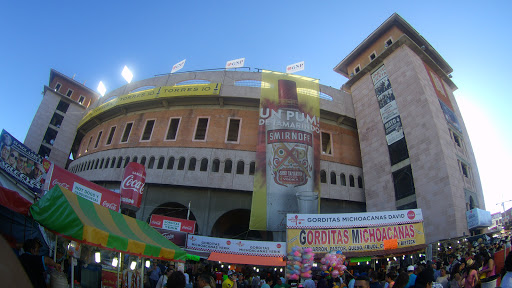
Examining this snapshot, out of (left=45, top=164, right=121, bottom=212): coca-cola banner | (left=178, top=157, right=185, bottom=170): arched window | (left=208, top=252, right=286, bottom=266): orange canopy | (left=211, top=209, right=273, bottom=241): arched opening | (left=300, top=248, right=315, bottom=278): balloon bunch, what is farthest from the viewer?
(left=211, top=209, right=273, bottom=241): arched opening

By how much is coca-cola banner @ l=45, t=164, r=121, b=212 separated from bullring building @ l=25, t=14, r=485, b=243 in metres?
12.1

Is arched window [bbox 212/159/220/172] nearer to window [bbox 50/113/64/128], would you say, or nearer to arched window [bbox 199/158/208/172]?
arched window [bbox 199/158/208/172]

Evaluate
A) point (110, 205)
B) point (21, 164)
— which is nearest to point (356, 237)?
point (110, 205)

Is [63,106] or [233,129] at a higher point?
[63,106]

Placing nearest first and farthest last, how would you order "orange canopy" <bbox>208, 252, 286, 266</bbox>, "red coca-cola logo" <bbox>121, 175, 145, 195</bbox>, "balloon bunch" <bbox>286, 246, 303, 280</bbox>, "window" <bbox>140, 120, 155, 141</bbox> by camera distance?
"balloon bunch" <bbox>286, 246, 303, 280</bbox> → "red coca-cola logo" <bbox>121, 175, 145, 195</bbox> → "orange canopy" <bbox>208, 252, 286, 266</bbox> → "window" <bbox>140, 120, 155, 141</bbox>

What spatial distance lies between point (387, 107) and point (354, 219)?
1437 cm

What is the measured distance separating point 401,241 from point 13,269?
1534 centimetres

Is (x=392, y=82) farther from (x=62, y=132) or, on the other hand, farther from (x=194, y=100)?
(x=62, y=132)

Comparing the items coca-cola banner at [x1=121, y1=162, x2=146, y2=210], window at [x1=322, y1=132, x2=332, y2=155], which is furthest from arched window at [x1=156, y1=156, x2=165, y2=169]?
window at [x1=322, y1=132, x2=332, y2=155]

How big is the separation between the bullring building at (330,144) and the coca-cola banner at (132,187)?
351 inches

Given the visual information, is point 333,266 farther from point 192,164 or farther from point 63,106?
point 63,106

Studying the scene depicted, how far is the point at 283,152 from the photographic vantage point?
67.9ft

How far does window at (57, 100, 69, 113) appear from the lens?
140 feet

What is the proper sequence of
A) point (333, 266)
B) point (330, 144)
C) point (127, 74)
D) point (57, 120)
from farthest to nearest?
1. point (57, 120)
2. point (127, 74)
3. point (330, 144)
4. point (333, 266)
